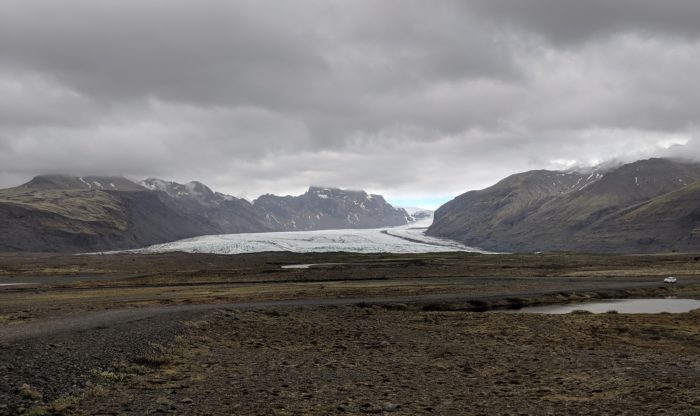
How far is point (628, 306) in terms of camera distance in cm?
6091

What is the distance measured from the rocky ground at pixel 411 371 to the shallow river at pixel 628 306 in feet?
54.0

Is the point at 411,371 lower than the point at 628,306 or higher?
higher

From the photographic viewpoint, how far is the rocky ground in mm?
17062

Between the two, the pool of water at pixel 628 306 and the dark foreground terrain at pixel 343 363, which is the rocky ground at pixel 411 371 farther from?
the pool of water at pixel 628 306

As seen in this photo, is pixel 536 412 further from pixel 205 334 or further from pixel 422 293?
pixel 422 293

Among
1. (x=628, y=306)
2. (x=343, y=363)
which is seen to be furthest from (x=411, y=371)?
(x=628, y=306)

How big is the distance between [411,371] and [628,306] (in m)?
49.9

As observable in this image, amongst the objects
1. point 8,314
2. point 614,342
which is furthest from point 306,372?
point 8,314

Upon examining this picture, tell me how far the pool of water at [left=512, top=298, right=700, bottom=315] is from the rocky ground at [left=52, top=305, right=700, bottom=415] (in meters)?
16.5

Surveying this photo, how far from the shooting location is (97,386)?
18.4 m

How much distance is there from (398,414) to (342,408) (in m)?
2.03

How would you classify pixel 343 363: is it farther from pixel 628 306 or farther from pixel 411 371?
pixel 628 306

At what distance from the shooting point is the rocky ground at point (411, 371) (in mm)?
17062

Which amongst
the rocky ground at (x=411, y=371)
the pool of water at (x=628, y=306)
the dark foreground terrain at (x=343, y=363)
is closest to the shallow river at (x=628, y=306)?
the pool of water at (x=628, y=306)
